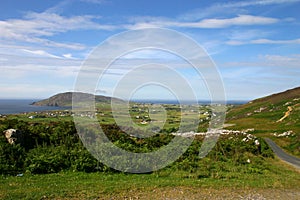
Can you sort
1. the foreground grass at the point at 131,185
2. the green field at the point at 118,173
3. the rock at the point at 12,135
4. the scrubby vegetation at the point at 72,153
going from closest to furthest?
1. the foreground grass at the point at 131,185
2. the green field at the point at 118,173
3. the scrubby vegetation at the point at 72,153
4. the rock at the point at 12,135

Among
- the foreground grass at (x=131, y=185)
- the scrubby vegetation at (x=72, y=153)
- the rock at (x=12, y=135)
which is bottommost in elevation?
the foreground grass at (x=131, y=185)

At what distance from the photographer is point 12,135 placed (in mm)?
15688

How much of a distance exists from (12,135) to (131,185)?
7908 millimetres

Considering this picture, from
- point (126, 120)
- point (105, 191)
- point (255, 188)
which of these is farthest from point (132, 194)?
point (126, 120)

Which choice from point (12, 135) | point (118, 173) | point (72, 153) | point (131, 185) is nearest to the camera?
point (131, 185)

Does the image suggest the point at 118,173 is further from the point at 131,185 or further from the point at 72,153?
the point at 72,153

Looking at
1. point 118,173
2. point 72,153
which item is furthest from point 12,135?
point 118,173

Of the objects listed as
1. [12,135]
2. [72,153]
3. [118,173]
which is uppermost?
[12,135]

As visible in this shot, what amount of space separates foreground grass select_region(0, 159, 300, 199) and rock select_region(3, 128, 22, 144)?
11.8 ft

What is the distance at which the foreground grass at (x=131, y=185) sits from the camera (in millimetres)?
10406

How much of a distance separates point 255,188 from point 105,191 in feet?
21.4

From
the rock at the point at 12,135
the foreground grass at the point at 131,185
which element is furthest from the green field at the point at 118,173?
the rock at the point at 12,135

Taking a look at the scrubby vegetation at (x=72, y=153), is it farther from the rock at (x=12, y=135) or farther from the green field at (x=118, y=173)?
the rock at (x=12, y=135)

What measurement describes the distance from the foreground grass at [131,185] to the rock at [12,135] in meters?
3.61
